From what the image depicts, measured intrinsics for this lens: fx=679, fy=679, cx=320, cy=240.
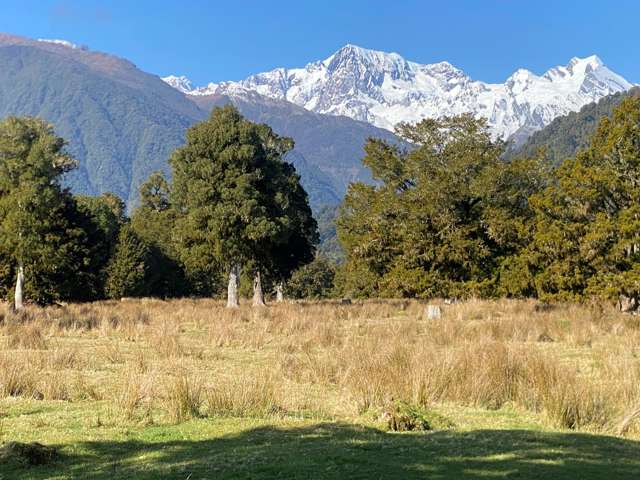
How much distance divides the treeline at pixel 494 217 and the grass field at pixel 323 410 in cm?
827

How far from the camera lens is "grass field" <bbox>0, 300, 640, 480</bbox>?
5461mm

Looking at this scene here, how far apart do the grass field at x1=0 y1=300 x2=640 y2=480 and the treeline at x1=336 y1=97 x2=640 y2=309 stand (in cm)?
827

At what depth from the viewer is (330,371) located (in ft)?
36.0

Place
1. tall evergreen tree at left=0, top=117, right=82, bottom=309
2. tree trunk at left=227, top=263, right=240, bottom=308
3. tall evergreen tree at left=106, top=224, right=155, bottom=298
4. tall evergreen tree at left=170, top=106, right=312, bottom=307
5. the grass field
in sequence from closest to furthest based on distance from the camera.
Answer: the grass field < tall evergreen tree at left=0, top=117, right=82, bottom=309 < tall evergreen tree at left=170, top=106, right=312, bottom=307 < tree trunk at left=227, top=263, right=240, bottom=308 < tall evergreen tree at left=106, top=224, right=155, bottom=298

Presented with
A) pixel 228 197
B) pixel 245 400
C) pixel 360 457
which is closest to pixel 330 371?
pixel 245 400

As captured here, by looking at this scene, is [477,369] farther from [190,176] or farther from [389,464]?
[190,176]

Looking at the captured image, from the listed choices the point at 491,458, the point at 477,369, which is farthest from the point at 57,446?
the point at 477,369

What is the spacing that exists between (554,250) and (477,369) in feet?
51.2

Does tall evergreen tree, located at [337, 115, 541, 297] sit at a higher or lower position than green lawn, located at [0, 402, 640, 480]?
higher

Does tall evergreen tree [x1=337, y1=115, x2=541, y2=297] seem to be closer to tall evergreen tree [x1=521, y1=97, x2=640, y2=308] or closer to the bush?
tall evergreen tree [x1=521, y1=97, x2=640, y2=308]

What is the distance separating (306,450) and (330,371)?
16.2ft

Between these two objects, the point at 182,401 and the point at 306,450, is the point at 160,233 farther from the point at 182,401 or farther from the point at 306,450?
the point at 306,450

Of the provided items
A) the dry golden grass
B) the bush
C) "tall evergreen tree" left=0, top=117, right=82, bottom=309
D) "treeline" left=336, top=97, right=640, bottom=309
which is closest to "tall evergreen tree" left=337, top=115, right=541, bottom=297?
"treeline" left=336, top=97, right=640, bottom=309

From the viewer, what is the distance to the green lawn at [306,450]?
5094 millimetres
